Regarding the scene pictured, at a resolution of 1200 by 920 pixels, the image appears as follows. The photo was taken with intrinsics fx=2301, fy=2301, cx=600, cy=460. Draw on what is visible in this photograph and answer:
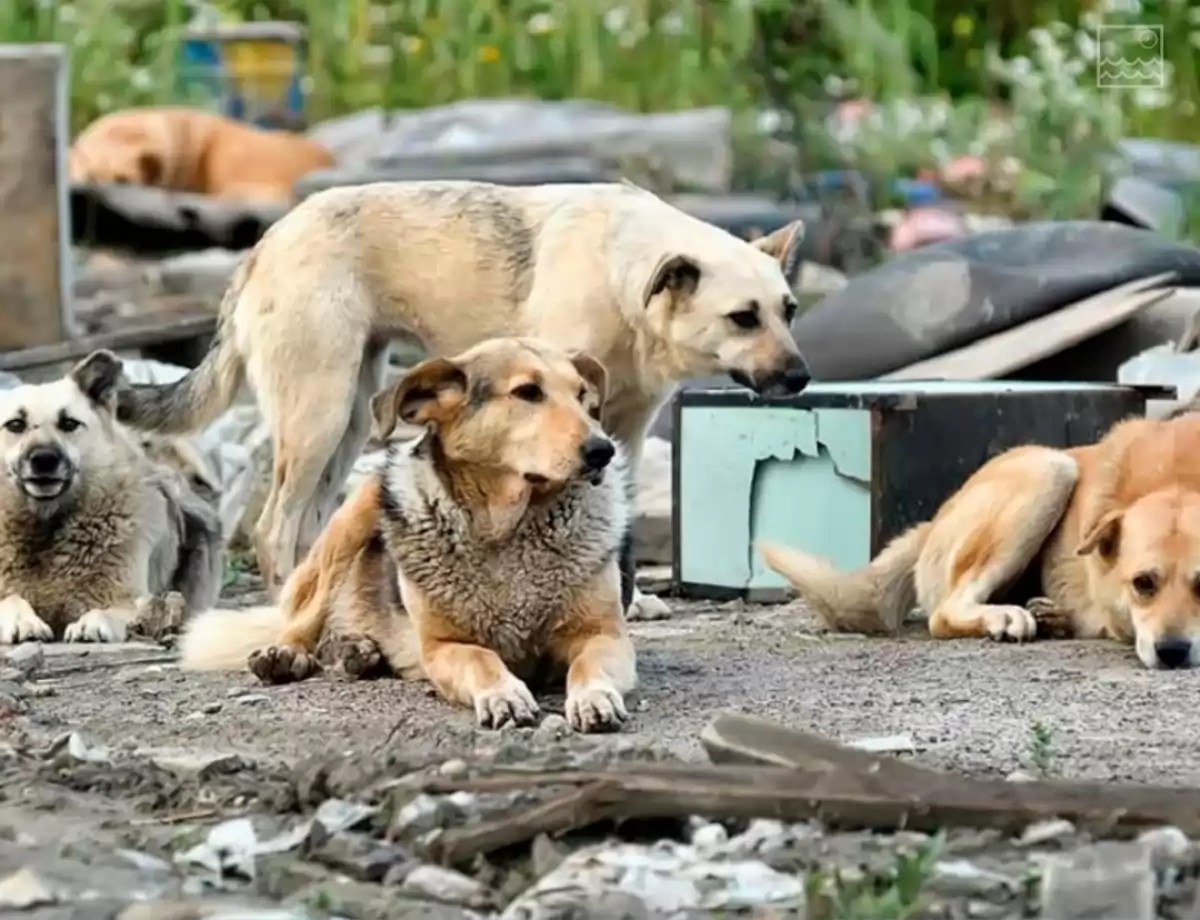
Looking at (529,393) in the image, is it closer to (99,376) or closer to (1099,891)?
(1099,891)

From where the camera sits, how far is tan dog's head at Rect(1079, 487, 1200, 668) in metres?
5.22

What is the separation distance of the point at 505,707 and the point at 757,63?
10516 mm

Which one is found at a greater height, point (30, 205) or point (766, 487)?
point (30, 205)

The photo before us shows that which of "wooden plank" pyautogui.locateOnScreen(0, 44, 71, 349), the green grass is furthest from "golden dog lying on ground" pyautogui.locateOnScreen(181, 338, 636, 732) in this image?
the green grass

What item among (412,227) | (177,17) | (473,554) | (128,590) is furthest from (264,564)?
(177,17)

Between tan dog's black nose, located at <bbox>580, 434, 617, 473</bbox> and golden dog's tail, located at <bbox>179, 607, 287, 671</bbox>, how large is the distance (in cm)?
109

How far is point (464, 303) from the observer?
265 inches

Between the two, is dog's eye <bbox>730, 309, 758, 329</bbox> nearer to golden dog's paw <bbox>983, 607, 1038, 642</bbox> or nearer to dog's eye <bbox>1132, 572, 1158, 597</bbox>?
golden dog's paw <bbox>983, 607, 1038, 642</bbox>

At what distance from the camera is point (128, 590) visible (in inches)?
264

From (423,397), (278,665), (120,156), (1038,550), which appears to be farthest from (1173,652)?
(120,156)

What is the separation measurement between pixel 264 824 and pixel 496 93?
42.9ft

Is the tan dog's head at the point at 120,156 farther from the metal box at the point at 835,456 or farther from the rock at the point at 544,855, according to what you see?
the rock at the point at 544,855

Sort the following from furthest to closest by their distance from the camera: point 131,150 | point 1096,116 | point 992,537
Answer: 1. point 131,150
2. point 1096,116
3. point 992,537

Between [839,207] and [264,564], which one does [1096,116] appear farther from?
[264,564]
